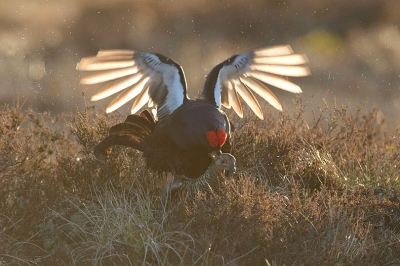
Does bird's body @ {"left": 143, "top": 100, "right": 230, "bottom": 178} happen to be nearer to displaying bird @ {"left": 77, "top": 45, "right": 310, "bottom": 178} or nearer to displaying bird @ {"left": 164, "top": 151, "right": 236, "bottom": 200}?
displaying bird @ {"left": 77, "top": 45, "right": 310, "bottom": 178}

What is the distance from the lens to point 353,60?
14859mm

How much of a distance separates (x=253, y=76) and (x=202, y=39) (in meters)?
8.38

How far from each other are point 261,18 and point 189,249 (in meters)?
12.6

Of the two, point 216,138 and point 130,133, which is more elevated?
point 216,138

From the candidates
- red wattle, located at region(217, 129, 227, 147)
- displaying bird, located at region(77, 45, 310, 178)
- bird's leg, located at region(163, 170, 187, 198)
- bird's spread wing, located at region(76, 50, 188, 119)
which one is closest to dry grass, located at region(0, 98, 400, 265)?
bird's leg, located at region(163, 170, 187, 198)

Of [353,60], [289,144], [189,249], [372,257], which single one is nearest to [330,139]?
[289,144]

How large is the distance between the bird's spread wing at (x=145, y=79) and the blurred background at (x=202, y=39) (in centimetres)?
373

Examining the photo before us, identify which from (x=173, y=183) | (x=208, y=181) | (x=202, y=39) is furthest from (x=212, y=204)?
(x=202, y=39)

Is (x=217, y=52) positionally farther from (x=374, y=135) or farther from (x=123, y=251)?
(x=123, y=251)

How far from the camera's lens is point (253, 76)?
25.3 feet

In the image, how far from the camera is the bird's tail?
22.3 feet

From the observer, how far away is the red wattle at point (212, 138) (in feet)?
21.4

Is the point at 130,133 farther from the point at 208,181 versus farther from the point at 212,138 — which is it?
the point at 208,181

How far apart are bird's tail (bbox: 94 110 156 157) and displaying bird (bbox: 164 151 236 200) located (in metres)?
0.62
